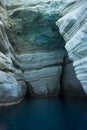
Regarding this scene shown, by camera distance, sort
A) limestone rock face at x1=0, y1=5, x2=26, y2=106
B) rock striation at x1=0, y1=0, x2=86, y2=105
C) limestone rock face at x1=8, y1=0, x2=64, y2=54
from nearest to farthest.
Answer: limestone rock face at x1=0, y1=5, x2=26, y2=106
rock striation at x1=0, y1=0, x2=86, y2=105
limestone rock face at x1=8, y1=0, x2=64, y2=54

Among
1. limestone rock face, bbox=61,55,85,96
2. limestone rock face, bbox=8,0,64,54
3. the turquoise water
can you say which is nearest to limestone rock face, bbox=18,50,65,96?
limestone rock face, bbox=61,55,85,96

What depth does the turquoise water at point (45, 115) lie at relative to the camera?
471 inches

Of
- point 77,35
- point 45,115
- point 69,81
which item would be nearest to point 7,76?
point 45,115

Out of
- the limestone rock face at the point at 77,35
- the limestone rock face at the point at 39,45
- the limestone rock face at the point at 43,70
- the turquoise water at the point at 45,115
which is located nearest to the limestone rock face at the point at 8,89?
the turquoise water at the point at 45,115

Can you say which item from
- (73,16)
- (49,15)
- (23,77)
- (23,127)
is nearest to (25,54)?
(23,77)

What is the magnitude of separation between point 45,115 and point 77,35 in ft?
15.6

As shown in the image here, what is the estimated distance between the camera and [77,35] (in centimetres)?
1638

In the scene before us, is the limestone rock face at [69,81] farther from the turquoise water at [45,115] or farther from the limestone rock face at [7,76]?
the limestone rock face at [7,76]

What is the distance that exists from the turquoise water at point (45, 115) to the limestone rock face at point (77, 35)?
167 centimetres

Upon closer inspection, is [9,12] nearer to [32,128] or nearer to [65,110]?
[65,110]

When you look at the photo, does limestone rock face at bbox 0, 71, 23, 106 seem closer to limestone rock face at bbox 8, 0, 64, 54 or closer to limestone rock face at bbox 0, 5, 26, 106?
limestone rock face at bbox 0, 5, 26, 106

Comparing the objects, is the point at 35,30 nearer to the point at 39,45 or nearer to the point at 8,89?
the point at 39,45

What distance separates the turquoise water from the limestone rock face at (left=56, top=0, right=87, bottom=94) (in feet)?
5.49

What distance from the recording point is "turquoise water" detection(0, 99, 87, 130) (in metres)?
12.0
